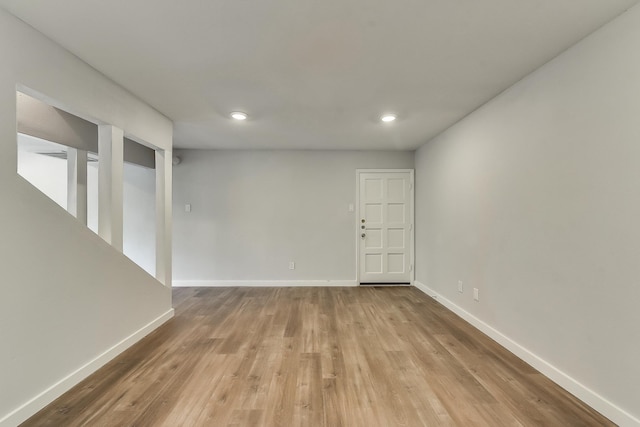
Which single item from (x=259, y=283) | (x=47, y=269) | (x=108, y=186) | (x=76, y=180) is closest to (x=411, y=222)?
(x=259, y=283)

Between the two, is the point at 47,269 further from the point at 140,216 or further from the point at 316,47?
the point at 140,216

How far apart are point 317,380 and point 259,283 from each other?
9.80 ft

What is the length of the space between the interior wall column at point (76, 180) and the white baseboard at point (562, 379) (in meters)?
4.65

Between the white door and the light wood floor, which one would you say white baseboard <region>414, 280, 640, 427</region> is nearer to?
the light wood floor

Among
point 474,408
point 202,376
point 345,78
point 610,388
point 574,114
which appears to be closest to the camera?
point 610,388

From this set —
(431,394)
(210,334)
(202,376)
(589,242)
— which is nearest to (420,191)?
(589,242)

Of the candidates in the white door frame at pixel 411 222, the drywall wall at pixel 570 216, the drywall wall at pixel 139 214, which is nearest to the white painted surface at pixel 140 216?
the drywall wall at pixel 139 214

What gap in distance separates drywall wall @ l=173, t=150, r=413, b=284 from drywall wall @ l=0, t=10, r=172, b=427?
7.62ft

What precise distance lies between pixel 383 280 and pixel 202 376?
3486mm

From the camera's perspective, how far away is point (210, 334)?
2918 millimetres

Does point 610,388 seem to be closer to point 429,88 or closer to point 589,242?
point 589,242

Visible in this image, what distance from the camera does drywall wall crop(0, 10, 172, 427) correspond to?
1610mm

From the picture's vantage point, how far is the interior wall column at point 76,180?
3375mm

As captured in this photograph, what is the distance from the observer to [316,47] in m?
1.91
